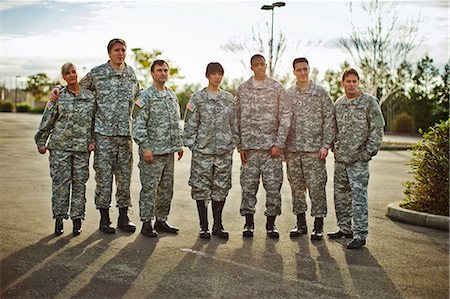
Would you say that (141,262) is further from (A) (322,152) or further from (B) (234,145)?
(A) (322,152)

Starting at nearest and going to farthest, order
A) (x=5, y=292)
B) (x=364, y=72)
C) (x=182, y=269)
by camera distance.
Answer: (x=5, y=292) → (x=182, y=269) → (x=364, y=72)

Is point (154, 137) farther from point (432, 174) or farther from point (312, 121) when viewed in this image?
point (432, 174)

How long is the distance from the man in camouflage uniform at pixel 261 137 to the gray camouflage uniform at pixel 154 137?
32.6 inches

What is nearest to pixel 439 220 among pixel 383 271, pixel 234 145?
pixel 383 271

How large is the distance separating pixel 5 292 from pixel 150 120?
2.68 metres

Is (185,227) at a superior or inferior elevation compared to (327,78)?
inferior

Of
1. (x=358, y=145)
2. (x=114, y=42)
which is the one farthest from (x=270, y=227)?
(x=114, y=42)

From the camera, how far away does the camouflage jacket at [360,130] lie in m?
6.37

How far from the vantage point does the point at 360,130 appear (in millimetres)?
6426

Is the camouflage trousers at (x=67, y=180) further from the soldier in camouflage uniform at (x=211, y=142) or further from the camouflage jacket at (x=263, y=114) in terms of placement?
the camouflage jacket at (x=263, y=114)

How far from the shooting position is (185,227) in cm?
705

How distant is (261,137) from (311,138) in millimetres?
578

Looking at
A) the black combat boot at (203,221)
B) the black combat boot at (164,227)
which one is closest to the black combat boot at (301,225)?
the black combat boot at (203,221)

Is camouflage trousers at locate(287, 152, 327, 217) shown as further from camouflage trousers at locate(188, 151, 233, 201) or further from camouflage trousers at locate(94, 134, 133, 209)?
camouflage trousers at locate(94, 134, 133, 209)
